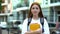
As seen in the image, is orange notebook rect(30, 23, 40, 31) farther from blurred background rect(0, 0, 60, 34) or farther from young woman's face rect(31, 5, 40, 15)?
blurred background rect(0, 0, 60, 34)

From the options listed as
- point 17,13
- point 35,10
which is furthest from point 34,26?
point 17,13

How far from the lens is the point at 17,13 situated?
3.36 metres

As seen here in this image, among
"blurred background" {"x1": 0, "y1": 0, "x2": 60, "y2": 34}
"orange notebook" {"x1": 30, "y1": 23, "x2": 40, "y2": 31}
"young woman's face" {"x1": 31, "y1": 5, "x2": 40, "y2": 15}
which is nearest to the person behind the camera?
"orange notebook" {"x1": 30, "y1": 23, "x2": 40, "y2": 31}

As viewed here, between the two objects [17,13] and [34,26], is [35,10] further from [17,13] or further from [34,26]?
[17,13]

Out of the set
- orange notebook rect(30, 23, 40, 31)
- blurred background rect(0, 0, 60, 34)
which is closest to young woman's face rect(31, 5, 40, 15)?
orange notebook rect(30, 23, 40, 31)

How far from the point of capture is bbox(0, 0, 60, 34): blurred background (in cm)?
295

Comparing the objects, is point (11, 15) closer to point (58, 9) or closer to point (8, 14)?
point (8, 14)

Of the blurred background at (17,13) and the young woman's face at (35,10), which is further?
the blurred background at (17,13)

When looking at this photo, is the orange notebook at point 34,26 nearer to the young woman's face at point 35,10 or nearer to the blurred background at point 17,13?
the young woman's face at point 35,10

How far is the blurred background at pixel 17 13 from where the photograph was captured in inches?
116

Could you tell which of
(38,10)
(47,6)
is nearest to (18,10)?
(47,6)

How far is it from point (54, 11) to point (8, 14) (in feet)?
3.66

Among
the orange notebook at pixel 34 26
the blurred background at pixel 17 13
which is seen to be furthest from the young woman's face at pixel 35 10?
the blurred background at pixel 17 13

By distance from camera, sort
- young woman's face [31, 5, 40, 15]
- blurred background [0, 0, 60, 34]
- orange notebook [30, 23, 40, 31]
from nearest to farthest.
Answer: orange notebook [30, 23, 40, 31], young woman's face [31, 5, 40, 15], blurred background [0, 0, 60, 34]
